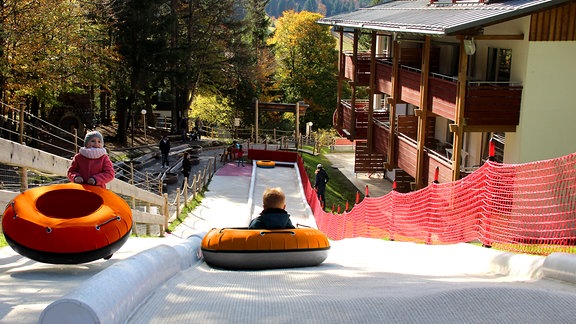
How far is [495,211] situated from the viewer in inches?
449

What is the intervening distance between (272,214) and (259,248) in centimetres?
80

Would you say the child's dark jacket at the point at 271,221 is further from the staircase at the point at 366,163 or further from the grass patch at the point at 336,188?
the staircase at the point at 366,163

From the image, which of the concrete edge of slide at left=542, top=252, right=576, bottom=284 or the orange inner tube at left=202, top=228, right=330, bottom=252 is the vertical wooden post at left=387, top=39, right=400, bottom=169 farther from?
the concrete edge of slide at left=542, top=252, right=576, bottom=284

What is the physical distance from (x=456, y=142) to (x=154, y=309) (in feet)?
52.9

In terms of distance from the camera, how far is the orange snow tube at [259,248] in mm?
8383

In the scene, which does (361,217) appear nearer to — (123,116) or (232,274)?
(232,274)

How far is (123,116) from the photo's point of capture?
144ft

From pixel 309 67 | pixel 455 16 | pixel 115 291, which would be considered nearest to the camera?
pixel 115 291

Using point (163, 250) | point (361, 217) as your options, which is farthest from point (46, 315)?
point (361, 217)

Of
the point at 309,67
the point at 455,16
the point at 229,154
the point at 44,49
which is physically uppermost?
the point at 455,16

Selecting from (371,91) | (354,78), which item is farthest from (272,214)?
(354,78)

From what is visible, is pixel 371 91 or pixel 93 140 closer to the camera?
pixel 93 140

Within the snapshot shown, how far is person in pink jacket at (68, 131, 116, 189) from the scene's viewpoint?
29.2 feet

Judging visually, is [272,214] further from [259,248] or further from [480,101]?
[480,101]
